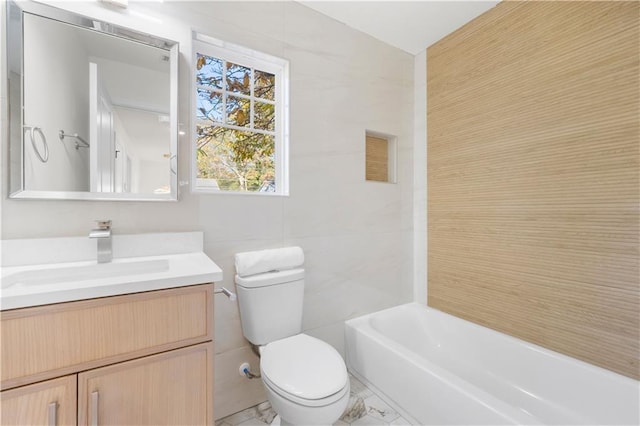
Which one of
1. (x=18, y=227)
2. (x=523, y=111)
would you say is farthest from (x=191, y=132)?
(x=523, y=111)

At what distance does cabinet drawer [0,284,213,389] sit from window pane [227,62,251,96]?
1.26m

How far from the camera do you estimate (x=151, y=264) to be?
4.07 ft

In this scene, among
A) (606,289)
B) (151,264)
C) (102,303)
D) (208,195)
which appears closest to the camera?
(102,303)

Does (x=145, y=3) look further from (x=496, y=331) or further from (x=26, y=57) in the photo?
(x=496, y=331)

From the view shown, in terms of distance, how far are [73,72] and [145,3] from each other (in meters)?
0.47

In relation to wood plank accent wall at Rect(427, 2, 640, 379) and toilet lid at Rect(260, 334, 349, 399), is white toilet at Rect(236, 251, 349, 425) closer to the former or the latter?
toilet lid at Rect(260, 334, 349, 399)

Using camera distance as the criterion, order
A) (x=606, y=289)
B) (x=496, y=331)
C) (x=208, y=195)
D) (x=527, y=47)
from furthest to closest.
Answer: (x=496, y=331), (x=527, y=47), (x=208, y=195), (x=606, y=289)

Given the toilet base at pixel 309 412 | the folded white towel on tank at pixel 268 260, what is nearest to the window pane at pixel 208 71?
the folded white towel on tank at pixel 268 260

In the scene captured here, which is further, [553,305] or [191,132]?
[553,305]

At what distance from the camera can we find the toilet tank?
58.2 inches

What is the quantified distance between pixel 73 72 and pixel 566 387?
281 centimetres

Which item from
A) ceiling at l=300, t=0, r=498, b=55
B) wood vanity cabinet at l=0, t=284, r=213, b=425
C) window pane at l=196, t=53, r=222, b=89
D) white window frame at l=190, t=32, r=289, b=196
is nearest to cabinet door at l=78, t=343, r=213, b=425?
wood vanity cabinet at l=0, t=284, r=213, b=425

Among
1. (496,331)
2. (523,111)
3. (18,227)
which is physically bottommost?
(496,331)

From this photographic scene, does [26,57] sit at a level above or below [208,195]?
above
